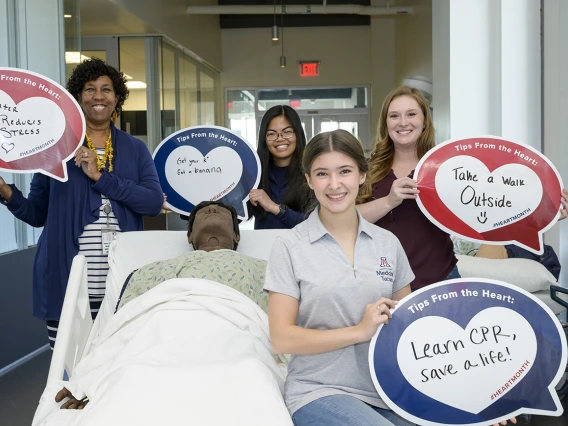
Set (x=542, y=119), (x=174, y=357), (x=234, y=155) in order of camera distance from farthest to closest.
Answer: (x=542, y=119)
(x=234, y=155)
(x=174, y=357)

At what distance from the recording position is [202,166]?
10.5ft

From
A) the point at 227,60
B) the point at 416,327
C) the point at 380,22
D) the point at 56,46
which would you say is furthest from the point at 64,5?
the point at 380,22

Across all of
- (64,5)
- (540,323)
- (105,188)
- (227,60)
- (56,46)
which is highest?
(227,60)

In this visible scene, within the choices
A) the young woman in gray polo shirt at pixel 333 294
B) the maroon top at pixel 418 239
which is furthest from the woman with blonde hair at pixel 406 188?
the young woman in gray polo shirt at pixel 333 294

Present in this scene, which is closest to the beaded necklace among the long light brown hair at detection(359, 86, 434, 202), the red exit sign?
the long light brown hair at detection(359, 86, 434, 202)

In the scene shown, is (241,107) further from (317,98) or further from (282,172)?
(282,172)

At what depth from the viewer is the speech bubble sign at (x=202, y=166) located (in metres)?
3.10

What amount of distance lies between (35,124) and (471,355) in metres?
1.96

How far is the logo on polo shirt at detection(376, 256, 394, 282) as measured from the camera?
1.67m

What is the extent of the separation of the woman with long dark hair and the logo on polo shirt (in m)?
1.11

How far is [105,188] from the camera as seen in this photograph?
2.57 m

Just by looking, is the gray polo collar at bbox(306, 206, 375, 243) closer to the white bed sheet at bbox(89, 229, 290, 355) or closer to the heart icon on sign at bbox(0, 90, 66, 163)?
the white bed sheet at bbox(89, 229, 290, 355)

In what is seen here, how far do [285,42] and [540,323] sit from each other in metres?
10.7

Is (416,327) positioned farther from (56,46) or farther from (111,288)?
(56,46)
